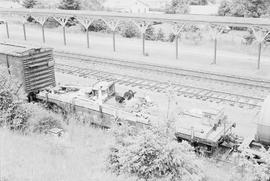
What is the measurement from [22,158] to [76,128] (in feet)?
15.6

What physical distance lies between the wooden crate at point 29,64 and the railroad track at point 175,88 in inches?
227

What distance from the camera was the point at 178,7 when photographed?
5047 cm

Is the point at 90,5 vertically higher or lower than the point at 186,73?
higher

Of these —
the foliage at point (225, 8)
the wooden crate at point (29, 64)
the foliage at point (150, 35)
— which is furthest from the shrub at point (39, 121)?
the foliage at point (225, 8)

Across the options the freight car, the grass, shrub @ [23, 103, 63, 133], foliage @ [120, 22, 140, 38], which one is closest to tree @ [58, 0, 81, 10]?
foliage @ [120, 22, 140, 38]

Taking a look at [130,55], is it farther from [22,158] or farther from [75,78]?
[22,158]

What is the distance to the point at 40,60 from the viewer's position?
54.3ft

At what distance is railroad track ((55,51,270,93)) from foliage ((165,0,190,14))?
2342cm

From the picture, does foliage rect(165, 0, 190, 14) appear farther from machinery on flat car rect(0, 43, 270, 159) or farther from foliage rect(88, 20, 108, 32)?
machinery on flat car rect(0, 43, 270, 159)

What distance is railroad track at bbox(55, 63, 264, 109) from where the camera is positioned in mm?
18422

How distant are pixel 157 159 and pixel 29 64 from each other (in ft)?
31.8

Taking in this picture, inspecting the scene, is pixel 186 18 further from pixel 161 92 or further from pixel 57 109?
pixel 57 109

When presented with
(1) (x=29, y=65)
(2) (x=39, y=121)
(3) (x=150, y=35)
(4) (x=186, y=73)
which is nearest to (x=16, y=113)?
(2) (x=39, y=121)

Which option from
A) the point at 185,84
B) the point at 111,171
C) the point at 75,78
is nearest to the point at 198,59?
the point at 185,84
